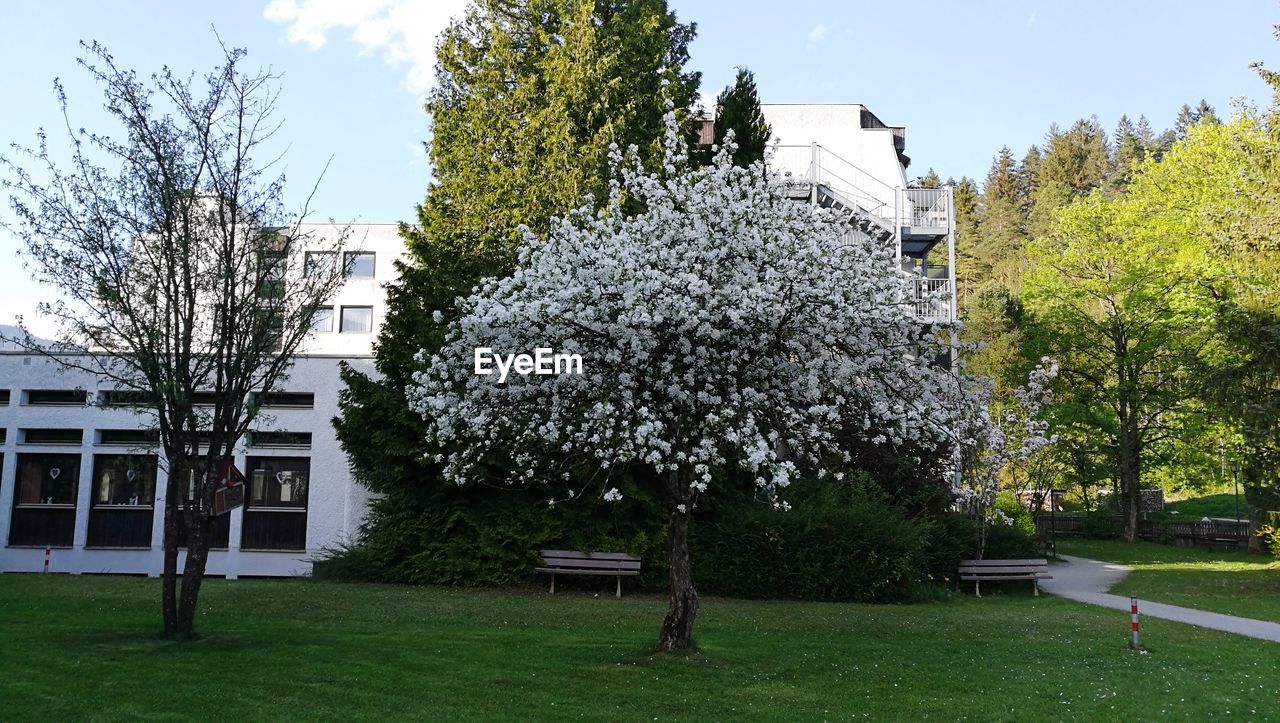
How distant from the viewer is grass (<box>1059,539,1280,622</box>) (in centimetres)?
1897

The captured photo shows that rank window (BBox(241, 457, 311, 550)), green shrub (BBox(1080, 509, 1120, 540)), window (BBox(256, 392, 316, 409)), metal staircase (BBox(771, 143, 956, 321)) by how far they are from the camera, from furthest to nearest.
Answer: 1. green shrub (BBox(1080, 509, 1120, 540))
2. metal staircase (BBox(771, 143, 956, 321))
3. window (BBox(256, 392, 316, 409))
4. window (BBox(241, 457, 311, 550))

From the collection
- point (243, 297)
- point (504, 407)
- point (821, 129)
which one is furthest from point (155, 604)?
point (821, 129)

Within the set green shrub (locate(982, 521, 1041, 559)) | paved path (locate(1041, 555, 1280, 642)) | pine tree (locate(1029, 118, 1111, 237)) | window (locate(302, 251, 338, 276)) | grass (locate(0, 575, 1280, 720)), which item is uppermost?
pine tree (locate(1029, 118, 1111, 237))

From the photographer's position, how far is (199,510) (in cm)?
1152

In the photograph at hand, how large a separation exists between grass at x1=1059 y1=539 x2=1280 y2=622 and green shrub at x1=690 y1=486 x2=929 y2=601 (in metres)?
5.67

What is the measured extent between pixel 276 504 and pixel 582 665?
2068 cm

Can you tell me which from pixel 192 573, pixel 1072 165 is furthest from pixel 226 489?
pixel 1072 165

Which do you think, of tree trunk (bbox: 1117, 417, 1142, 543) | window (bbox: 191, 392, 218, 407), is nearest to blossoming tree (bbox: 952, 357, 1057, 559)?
window (bbox: 191, 392, 218, 407)

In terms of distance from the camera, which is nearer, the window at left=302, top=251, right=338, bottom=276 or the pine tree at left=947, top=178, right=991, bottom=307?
the window at left=302, top=251, right=338, bottom=276

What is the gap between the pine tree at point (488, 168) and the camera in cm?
2034

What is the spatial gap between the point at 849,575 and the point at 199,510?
12.3 metres

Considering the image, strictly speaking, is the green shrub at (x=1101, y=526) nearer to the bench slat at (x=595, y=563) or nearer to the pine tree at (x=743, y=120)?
the pine tree at (x=743, y=120)

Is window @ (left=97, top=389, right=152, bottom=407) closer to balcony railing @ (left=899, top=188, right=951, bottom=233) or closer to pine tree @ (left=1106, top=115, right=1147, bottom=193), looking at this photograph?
balcony railing @ (left=899, top=188, right=951, bottom=233)

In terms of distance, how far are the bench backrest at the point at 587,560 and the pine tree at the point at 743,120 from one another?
10.0 meters
